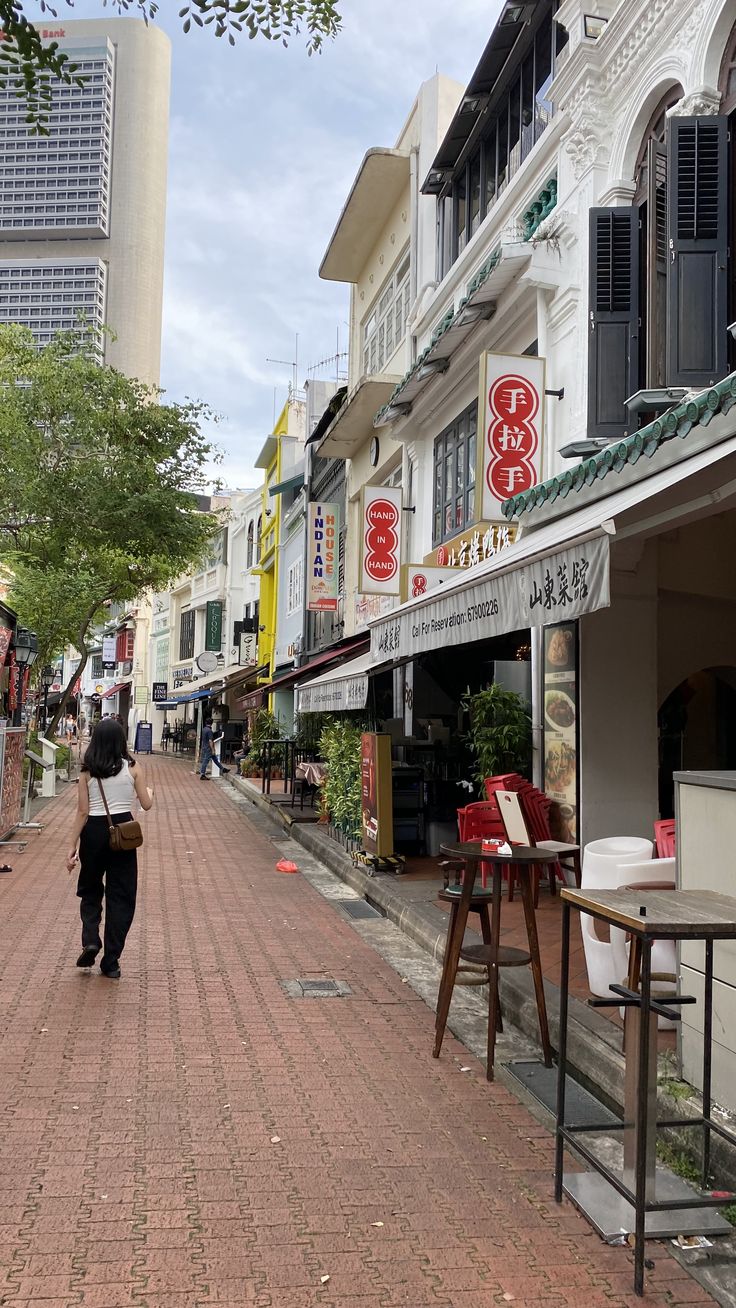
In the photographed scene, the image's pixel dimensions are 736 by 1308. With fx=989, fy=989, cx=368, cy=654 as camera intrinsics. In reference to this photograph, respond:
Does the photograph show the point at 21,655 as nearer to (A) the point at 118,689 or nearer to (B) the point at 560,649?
(B) the point at 560,649

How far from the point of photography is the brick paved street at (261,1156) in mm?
3006

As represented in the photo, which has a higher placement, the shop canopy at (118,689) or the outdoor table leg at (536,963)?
the shop canopy at (118,689)

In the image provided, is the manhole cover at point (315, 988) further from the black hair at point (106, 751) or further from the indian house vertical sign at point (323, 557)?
the indian house vertical sign at point (323, 557)

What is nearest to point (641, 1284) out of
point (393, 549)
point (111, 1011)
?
point (111, 1011)

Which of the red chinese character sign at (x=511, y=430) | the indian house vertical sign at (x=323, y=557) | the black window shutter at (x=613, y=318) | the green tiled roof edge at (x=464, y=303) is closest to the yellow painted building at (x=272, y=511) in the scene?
the indian house vertical sign at (x=323, y=557)

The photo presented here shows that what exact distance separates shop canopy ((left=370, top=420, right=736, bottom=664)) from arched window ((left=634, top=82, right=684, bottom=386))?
2.08 meters

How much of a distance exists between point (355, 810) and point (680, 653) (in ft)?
14.8

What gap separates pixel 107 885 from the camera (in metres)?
6.48

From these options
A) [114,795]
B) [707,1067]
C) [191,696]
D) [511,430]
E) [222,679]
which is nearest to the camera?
[707,1067]

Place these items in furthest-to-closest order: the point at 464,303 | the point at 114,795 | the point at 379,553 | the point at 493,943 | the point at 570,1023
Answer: the point at 379,553 → the point at 464,303 → the point at 114,795 → the point at 570,1023 → the point at 493,943

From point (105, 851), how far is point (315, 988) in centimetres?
163

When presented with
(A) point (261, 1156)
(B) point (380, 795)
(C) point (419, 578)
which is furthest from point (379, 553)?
(A) point (261, 1156)

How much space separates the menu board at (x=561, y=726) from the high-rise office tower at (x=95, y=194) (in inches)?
2404

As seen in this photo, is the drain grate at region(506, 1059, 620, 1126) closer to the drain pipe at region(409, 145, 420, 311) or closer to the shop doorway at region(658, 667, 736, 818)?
the shop doorway at region(658, 667, 736, 818)
